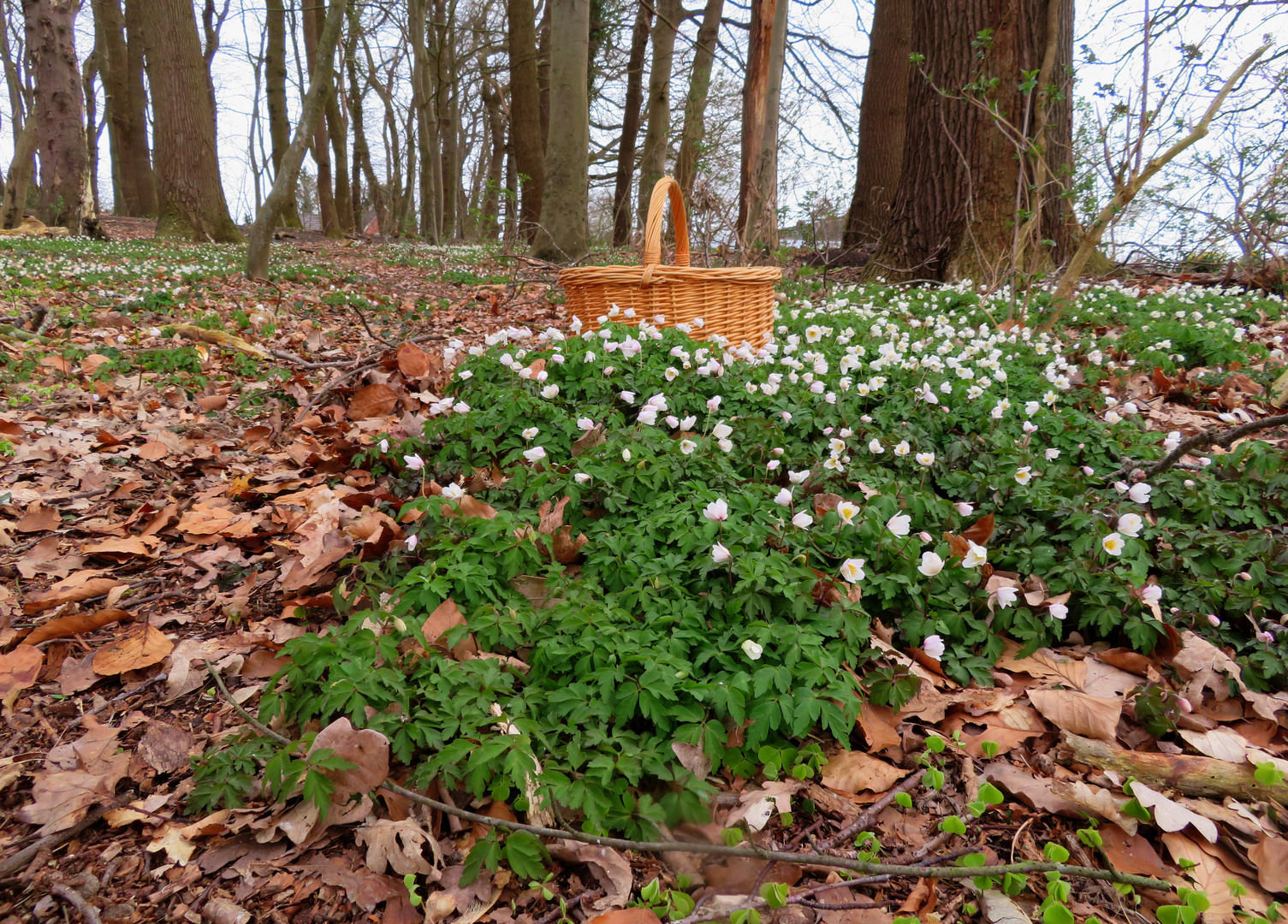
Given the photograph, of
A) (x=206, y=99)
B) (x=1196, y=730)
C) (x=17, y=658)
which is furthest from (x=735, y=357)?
(x=206, y=99)

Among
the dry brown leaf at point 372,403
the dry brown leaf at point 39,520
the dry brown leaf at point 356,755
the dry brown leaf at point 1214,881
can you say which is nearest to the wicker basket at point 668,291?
the dry brown leaf at point 372,403

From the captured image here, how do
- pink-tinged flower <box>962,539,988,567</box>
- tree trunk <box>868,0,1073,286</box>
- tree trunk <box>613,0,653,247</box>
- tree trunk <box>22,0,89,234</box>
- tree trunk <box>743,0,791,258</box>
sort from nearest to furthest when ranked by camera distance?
pink-tinged flower <box>962,539,988,567</box> → tree trunk <box>868,0,1073,286</box> → tree trunk <box>743,0,791,258</box> → tree trunk <box>22,0,89,234</box> → tree trunk <box>613,0,653,247</box>

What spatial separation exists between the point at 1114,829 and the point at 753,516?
133 centimetres

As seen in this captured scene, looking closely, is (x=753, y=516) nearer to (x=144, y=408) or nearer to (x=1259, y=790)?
(x=1259, y=790)

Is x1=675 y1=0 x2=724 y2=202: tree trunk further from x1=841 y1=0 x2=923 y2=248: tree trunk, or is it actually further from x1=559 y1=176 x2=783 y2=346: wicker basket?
x1=559 y1=176 x2=783 y2=346: wicker basket

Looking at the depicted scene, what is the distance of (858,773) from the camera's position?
191 centimetres

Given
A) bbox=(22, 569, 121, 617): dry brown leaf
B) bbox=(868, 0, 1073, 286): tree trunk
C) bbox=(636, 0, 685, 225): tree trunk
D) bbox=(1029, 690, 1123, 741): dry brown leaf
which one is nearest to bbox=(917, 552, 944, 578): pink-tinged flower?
bbox=(1029, 690, 1123, 741): dry brown leaf

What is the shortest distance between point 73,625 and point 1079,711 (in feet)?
11.1

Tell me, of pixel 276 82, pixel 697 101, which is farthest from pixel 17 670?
pixel 276 82

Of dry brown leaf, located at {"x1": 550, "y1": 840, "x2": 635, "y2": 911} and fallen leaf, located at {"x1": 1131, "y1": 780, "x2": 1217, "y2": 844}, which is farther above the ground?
fallen leaf, located at {"x1": 1131, "y1": 780, "x2": 1217, "y2": 844}

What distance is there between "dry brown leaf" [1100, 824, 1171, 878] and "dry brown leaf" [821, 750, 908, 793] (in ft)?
1.60

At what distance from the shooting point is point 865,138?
9.99m

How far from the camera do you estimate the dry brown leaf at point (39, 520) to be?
2.96 metres

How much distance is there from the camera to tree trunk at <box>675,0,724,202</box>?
388 inches
